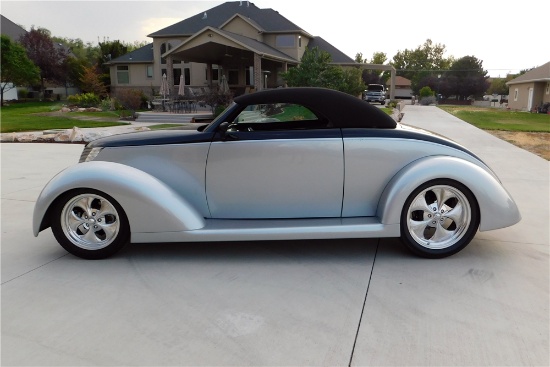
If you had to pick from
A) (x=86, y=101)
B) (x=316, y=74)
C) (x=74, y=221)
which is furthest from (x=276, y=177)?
(x=86, y=101)

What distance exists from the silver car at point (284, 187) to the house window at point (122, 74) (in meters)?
36.0

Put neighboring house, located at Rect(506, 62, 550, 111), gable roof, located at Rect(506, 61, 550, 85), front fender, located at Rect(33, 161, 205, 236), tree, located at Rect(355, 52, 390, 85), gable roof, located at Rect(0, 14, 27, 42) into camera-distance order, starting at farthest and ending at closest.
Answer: tree, located at Rect(355, 52, 390, 85), gable roof, located at Rect(0, 14, 27, 42), neighboring house, located at Rect(506, 62, 550, 111), gable roof, located at Rect(506, 61, 550, 85), front fender, located at Rect(33, 161, 205, 236)

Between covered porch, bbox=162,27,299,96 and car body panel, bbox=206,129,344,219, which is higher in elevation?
covered porch, bbox=162,27,299,96

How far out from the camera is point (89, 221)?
4.00m

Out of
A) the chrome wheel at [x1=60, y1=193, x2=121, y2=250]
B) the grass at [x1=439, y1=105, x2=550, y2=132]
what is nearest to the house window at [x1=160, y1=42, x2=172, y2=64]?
the grass at [x1=439, y1=105, x2=550, y2=132]

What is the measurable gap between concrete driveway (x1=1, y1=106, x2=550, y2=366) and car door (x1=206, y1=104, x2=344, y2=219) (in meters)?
0.44

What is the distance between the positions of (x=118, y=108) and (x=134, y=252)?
22.8m

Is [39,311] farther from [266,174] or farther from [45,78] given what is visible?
[45,78]

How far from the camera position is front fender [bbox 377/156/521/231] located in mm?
3879

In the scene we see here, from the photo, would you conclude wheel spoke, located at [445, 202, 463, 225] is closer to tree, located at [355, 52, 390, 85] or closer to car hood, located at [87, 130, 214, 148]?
car hood, located at [87, 130, 214, 148]

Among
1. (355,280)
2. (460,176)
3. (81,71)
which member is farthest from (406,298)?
(81,71)

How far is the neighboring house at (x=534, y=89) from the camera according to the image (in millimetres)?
34672

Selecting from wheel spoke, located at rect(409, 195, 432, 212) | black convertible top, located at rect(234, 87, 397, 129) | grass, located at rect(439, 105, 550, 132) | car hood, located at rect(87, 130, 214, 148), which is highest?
black convertible top, located at rect(234, 87, 397, 129)

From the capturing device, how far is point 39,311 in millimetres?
3113
